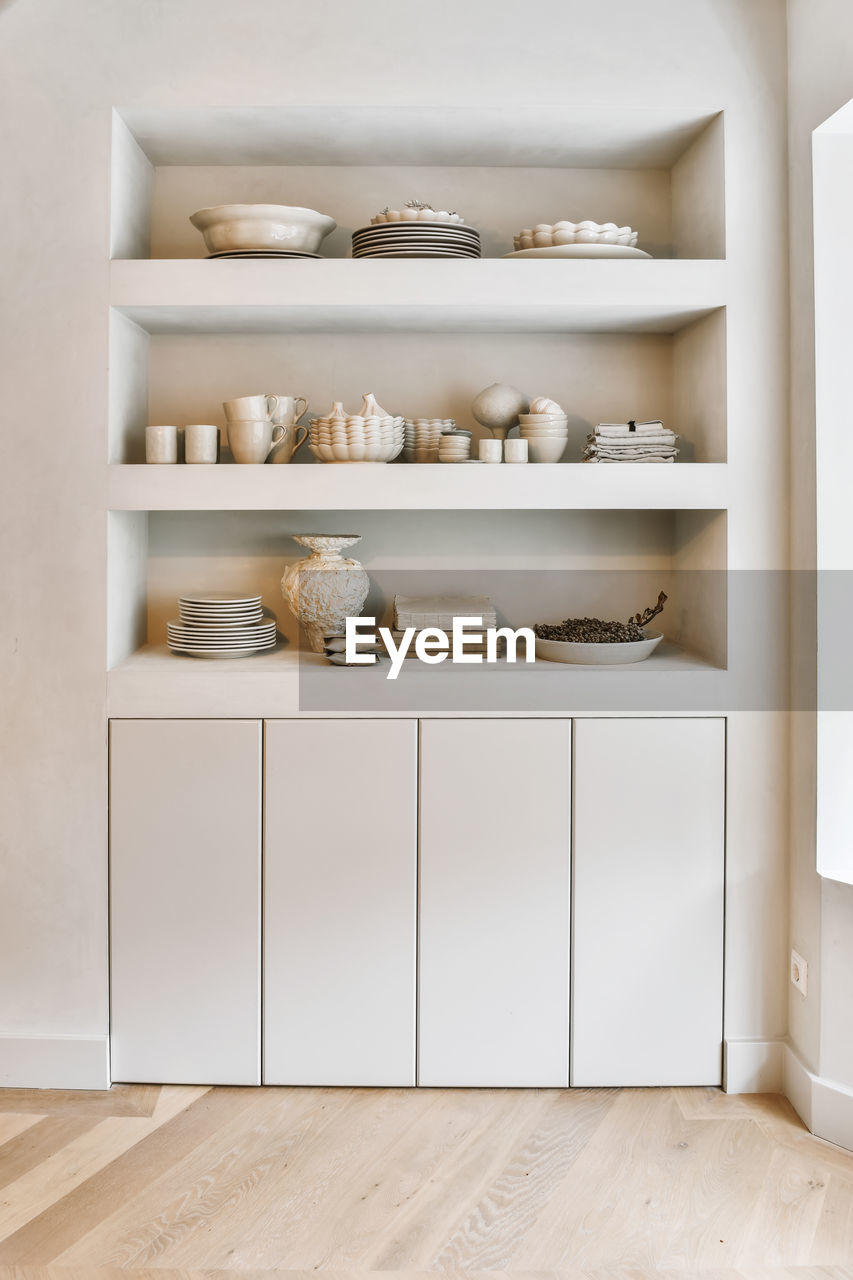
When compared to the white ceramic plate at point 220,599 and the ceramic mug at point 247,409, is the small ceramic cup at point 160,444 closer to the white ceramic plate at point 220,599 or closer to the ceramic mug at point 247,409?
the ceramic mug at point 247,409

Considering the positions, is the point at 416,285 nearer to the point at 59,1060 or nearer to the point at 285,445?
the point at 285,445

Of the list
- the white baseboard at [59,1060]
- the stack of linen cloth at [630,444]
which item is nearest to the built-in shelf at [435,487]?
the stack of linen cloth at [630,444]

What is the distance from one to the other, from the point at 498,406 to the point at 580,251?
40 cm

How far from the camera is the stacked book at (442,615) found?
2.46m

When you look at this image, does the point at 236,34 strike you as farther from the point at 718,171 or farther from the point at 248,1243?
the point at 248,1243

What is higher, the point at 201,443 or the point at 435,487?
the point at 201,443

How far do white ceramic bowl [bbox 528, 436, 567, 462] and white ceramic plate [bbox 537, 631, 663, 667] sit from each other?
450 mm

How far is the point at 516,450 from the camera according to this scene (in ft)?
7.70

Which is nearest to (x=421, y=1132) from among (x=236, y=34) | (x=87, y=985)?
(x=87, y=985)

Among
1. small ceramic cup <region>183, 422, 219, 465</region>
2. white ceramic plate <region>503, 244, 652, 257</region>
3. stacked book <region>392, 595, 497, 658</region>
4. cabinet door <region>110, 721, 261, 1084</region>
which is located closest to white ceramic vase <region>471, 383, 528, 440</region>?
white ceramic plate <region>503, 244, 652, 257</region>

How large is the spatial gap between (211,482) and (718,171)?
137 centimetres

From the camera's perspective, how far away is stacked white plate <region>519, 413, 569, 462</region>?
240 cm

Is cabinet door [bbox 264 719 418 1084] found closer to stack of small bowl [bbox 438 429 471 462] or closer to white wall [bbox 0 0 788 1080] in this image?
white wall [bbox 0 0 788 1080]

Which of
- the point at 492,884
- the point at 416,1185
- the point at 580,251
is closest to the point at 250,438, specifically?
the point at 580,251
